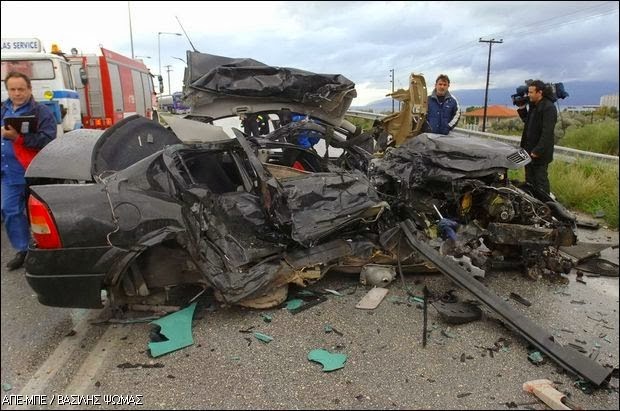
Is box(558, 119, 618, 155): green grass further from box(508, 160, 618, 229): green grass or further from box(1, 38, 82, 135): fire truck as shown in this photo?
box(1, 38, 82, 135): fire truck

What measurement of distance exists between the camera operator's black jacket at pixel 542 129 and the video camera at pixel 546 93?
7 centimetres

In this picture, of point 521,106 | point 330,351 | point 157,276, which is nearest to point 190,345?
point 157,276

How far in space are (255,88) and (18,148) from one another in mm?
2259

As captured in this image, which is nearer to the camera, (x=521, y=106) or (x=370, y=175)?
(x=370, y=175)

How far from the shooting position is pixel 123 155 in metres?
3.48

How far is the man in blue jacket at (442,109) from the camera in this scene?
6.40 m

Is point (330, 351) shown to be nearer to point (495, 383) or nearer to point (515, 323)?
point (495, 383)

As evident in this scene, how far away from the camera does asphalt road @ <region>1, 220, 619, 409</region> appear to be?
2.38 metres

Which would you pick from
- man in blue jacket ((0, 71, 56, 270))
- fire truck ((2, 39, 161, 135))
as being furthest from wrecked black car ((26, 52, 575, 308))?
fire truck ((2, 39, 161, 135))

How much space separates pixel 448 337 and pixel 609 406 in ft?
2.99

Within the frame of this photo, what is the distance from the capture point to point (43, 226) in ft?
8.94

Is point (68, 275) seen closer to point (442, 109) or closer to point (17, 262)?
point (17, 262)

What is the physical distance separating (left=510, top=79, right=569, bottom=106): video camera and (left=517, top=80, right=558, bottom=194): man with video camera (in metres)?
0.01

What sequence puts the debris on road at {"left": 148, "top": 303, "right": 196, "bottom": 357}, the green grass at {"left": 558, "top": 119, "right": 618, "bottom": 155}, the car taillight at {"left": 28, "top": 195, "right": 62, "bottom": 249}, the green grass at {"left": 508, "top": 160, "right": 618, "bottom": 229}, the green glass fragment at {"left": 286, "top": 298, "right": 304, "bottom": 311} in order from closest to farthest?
the car taillight at {"left": 28, "top": 195, "right": 62, "bottom": 249} < the debris on road at {"left": 148, "top": 303, "right": 196, "bottom": 357} < the green glass fragment at {"left": 286, "top": 298, "right": 304, "bottom": 311} < the green grass at {"left": 508, "top": 160, "right": 618, "bottom": 229} < the green grass at {"left": 558, "top": 119, "right": 618, "bottom": 155}
